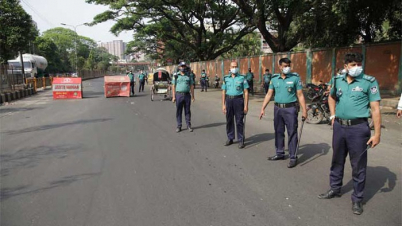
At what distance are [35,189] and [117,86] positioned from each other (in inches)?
651

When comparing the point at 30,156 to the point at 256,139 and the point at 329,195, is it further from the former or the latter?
the point at 329,195

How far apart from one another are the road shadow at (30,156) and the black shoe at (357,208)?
5.15 metres

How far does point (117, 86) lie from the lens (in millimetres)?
20594

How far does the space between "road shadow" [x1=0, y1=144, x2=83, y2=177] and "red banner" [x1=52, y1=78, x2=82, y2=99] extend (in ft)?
46.4

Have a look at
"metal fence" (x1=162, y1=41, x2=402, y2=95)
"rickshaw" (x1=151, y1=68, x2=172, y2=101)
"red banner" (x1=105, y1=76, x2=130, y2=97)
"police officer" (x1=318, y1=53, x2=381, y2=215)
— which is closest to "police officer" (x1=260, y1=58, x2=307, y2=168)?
"police officer" (x1=318, y1=53, x2=381, y2=215)

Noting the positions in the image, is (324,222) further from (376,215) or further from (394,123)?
(394,123)

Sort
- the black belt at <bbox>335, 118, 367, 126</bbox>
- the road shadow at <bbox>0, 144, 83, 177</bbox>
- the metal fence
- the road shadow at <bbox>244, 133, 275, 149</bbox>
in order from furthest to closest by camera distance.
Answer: the metal fence < the road shadow at <bbox>244, 133, 275, 149</bbox> < the road shadow at <bbox>0, 144, 83, 177</bbox> < the black belt at <bbox>335, 118, 367, 126</bbox>

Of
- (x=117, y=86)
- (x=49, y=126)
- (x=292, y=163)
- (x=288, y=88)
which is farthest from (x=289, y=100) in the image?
(x=117, y=86)

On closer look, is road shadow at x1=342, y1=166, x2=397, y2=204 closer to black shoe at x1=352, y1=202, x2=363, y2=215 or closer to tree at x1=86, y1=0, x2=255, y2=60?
black shoe at x1=352, y1=202, x2=363, y2=215

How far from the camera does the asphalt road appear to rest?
3656 millimetres

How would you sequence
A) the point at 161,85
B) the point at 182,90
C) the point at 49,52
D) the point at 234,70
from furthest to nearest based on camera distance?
the point at 49,52
the point at 161,85
the point at 182,90
the point at 234,70

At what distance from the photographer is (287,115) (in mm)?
5484

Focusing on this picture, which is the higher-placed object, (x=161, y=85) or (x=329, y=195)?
(x=161, y=85)

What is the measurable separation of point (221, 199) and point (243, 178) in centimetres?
87
